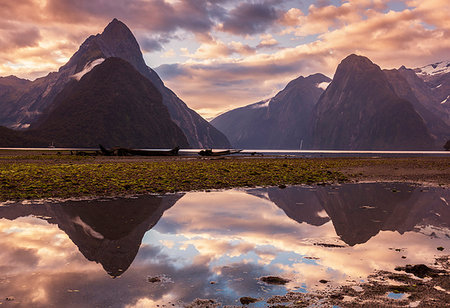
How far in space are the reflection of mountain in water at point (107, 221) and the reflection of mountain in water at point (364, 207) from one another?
6.71 metres

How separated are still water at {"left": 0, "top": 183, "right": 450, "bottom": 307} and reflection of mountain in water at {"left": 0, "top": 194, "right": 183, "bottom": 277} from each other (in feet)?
0.13

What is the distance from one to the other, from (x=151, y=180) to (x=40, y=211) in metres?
11.6

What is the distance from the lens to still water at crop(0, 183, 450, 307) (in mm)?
7457

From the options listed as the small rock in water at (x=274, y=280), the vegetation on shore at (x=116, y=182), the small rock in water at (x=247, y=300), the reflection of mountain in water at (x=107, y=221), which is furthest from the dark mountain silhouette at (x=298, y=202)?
the small rock in water at (x=247, y=300)

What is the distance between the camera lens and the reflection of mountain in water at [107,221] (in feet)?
33.0

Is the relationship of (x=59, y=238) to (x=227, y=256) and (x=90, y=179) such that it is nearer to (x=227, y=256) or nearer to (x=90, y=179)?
(x=227, y=256)

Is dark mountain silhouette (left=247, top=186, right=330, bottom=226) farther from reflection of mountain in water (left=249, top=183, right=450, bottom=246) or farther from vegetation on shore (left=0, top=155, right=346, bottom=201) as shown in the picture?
vegetation on shore (left=0, top=155, right=346, bottom=201)

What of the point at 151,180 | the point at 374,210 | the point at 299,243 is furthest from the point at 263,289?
the point at 151,180

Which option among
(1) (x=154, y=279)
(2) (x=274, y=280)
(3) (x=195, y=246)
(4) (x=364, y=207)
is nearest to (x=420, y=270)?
(2) (x=274, y=280)

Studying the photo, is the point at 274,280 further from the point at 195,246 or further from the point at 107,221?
the point at 107,221

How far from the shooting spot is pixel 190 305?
21.8 feet

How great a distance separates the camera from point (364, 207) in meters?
18.3

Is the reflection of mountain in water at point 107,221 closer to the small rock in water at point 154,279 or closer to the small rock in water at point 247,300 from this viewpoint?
the small rock in water at point 154,279

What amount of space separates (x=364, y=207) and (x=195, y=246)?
35.7ft
